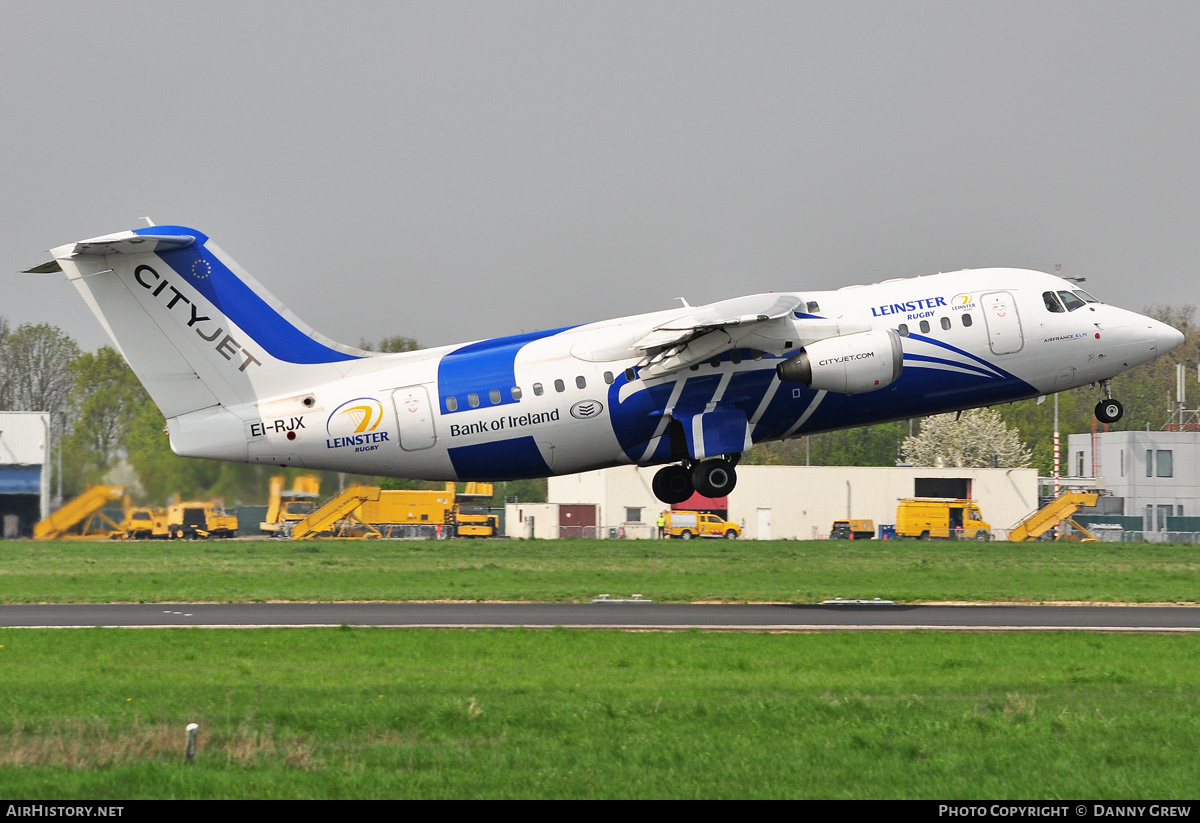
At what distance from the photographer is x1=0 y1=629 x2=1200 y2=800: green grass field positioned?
560 inches

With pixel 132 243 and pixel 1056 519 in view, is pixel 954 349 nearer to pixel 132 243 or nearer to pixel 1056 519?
pixel 132 243

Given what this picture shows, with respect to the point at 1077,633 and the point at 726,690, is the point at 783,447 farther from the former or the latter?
the point at 726,690

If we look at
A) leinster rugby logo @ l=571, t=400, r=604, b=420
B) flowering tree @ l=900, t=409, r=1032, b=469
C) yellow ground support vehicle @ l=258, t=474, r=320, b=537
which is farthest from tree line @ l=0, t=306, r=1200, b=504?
leinster rugby logo @ l=571, t=400, r=604, b=420

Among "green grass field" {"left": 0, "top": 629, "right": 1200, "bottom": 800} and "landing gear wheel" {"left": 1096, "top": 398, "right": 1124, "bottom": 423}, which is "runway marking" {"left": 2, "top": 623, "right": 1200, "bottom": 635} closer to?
"green grass field" {"left": 0, "top": 629, "right": 1200, "bottom": 800}

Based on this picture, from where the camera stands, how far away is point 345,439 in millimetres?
28391

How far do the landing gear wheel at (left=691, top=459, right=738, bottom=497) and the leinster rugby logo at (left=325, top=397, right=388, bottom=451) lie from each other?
725cm

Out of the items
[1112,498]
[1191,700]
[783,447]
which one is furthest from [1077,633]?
[783,447]

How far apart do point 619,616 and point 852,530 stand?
5286cm

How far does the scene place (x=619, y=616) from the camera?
28969 millimetres

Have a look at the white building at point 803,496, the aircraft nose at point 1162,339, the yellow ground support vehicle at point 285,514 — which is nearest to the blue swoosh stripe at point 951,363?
the aircraft nose at point 1162,339

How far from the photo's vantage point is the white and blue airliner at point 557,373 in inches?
1094

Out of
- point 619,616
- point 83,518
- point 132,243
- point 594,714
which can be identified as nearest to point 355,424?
point 132,243

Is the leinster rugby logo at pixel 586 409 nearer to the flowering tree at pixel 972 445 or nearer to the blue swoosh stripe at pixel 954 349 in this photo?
the blue swoosh stripe at pixel 954 349
